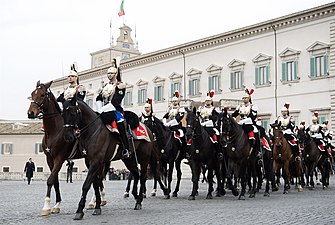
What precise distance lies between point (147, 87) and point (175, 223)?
169ft

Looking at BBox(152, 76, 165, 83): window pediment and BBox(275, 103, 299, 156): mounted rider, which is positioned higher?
BBox(152, 76, 165, 83): window pediment

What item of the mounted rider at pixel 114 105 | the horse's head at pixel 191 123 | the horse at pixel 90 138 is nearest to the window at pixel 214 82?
the horse's head at pixel 191 123

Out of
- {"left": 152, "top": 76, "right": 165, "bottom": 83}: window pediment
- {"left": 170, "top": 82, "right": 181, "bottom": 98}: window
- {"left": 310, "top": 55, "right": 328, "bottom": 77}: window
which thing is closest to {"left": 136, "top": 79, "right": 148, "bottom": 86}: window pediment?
{"left": 152, "top": 76, "right": 165, "bottom": 83}: window pediment

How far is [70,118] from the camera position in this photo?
11547 mm

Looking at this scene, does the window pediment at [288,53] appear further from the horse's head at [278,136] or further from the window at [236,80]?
the horse's head at [278,136]

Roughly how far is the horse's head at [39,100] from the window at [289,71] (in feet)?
114

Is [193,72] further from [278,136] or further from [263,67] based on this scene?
[278,136]

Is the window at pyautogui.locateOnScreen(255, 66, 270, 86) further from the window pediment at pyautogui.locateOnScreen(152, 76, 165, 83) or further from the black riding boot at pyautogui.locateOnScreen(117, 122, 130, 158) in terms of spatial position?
the black riding boot at pyautogui.locateOnScreen(117, 122, 130, 158)

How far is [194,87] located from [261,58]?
377 inches

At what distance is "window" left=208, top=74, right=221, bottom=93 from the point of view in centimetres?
5172

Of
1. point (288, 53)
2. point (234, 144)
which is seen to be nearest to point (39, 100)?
point (234, 144)

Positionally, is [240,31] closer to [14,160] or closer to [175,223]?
[14,160]

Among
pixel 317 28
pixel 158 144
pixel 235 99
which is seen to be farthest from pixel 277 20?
pixel 158 144

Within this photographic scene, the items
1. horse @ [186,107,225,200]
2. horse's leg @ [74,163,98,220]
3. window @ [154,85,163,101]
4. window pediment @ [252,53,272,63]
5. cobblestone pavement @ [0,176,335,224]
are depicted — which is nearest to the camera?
cobblestone pavement @ [0,176,335,224]
